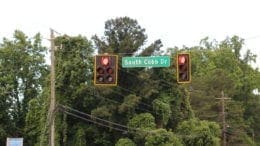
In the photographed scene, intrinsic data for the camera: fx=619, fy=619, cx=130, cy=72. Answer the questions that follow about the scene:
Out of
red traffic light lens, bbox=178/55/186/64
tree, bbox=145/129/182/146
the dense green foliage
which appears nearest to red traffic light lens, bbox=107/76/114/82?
red traffic light lens, bbox=178/55/186/64

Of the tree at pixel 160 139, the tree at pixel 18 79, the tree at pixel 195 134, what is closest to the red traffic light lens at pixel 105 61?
the tree at pixel 160 139

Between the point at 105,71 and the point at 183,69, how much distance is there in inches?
120

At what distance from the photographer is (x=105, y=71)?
79.4 ft

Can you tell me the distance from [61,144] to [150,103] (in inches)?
333

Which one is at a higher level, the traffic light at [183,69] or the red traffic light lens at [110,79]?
the traffic light at [183,69]

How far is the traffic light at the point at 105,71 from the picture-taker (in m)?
24.0

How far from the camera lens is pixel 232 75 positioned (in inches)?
3366

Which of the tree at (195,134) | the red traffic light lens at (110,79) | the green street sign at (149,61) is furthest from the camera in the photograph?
the tree at (195,134)

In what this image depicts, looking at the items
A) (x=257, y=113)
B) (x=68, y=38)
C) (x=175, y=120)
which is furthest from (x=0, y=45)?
(x=257, y=113)

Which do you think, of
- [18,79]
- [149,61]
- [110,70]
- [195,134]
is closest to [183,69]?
[149,61]

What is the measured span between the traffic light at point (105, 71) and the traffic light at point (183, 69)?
2.53 metres

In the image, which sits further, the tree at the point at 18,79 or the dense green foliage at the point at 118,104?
the tree at the point at 18,79

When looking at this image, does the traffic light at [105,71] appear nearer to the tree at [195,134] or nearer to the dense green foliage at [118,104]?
the dense green foliage at [118,104]

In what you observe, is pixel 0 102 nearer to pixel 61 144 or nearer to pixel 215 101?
pixel 61 144
